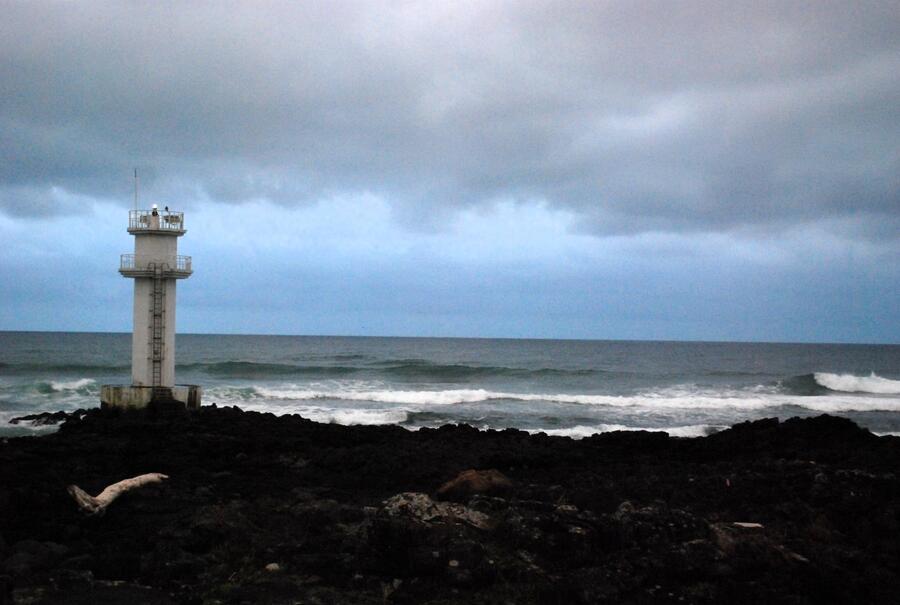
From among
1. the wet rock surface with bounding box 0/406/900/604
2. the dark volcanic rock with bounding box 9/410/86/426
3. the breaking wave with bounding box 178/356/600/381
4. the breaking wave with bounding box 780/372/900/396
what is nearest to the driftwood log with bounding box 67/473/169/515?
the wet rock surface with bounding box 0/406/900/604

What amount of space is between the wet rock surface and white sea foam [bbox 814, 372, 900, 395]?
33140 mm

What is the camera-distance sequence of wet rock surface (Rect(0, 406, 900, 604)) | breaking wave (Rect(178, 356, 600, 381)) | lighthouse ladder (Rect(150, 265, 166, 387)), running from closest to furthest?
1. wet rock surface (Rect(0, 406, 900, 604))
2. lighthouse ladder (Rect(150, 265, 166, 387))
3. breaking wave (Rect(178, 356, 600, 381))

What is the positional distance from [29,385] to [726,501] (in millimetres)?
31914

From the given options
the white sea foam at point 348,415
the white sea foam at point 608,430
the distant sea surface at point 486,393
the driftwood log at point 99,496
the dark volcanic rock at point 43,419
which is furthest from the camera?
the distant sea surface at point 486,393

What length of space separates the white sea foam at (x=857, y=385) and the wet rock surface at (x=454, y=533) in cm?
3314

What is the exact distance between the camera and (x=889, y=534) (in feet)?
25.5

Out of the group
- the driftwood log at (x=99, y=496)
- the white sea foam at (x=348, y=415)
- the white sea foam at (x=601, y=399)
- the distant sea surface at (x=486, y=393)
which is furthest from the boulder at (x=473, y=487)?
the white sea foam at (x=601, y=399)

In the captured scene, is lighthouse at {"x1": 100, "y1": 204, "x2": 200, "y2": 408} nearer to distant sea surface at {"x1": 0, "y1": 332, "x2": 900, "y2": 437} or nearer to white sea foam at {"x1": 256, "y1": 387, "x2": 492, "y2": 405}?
distant sea surface at {"x1": 0, "y1": 332, "x2": 900, "y2": 437}

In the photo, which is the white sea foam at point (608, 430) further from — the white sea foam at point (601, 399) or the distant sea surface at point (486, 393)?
the white sea foam at point (601, 399)

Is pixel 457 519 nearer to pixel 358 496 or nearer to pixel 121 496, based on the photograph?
pixel 358 496

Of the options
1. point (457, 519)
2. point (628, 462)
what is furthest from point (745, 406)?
point (457, 519)

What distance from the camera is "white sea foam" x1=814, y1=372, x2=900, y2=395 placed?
140ft

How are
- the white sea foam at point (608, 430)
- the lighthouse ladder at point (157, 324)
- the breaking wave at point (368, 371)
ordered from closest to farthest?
the lighthouse ladder at point (157, 324)
the white sea foam at point (608, 430)
the breaking wave at point (368, 371)

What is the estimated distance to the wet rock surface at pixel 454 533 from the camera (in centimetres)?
625
